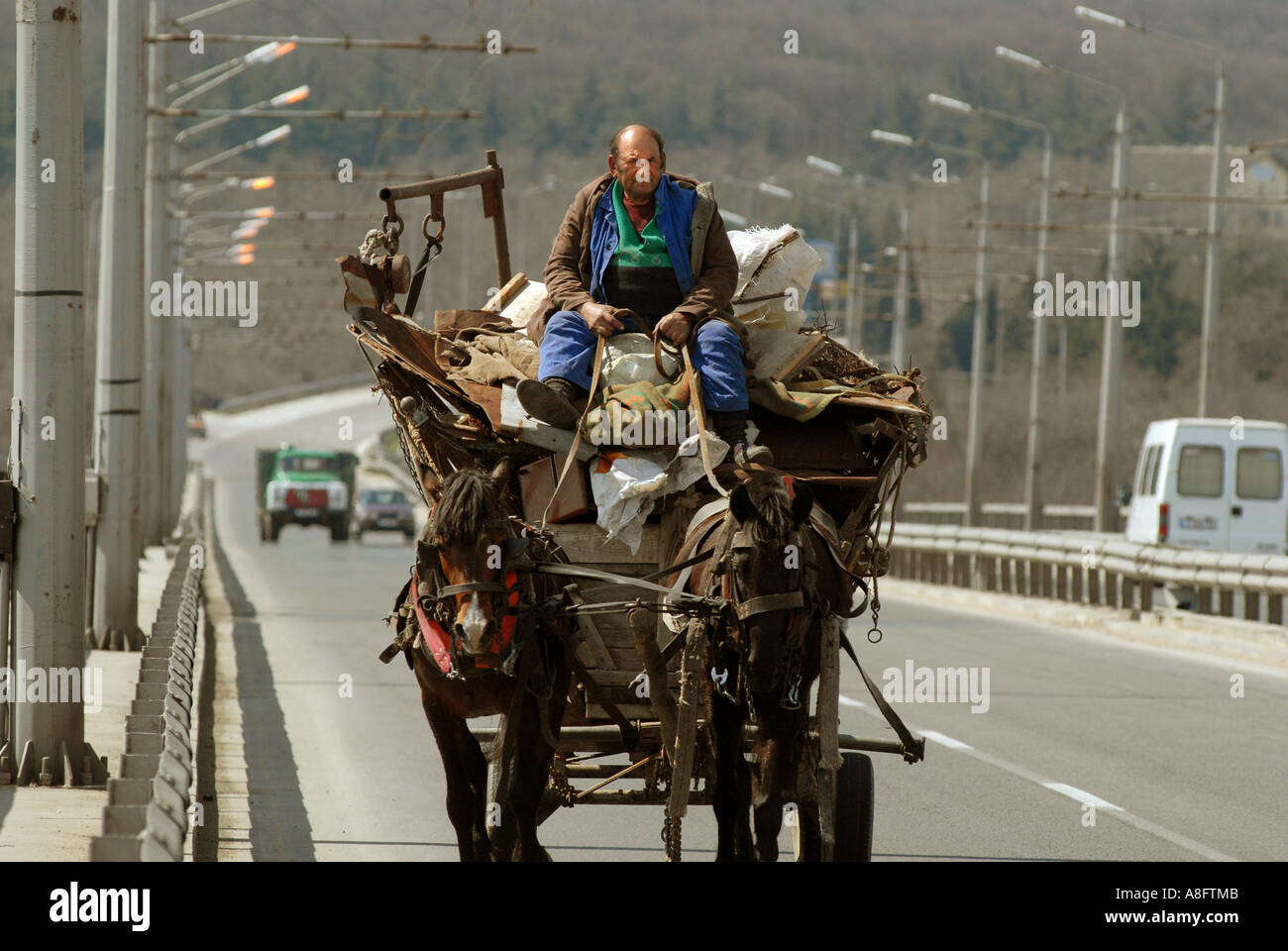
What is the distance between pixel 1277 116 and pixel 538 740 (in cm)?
15841

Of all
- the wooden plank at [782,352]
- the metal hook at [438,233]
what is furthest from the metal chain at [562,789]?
the metal hook at [438,233]

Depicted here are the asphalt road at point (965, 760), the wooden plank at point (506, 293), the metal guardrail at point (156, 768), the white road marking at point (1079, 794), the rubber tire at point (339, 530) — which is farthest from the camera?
the rubber tire at point (339, 530)

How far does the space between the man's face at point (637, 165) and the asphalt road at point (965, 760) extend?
315cm

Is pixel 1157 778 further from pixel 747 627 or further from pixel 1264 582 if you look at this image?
pixel 1264 582

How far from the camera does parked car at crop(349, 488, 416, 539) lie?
2425 inches

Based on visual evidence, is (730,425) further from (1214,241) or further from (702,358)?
(1214,241)

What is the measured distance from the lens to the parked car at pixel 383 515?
202ft

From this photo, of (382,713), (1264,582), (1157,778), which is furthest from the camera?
(1264,582)

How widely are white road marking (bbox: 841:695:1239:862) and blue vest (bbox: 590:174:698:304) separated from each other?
3.75 metres

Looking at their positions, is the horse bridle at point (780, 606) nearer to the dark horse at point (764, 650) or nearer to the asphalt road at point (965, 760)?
the dark horse at point (764, 650)

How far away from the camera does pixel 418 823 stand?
10883mm

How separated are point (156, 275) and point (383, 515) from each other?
30738 mm

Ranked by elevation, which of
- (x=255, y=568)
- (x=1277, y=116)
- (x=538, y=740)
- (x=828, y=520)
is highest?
(x=1277, y=116)
